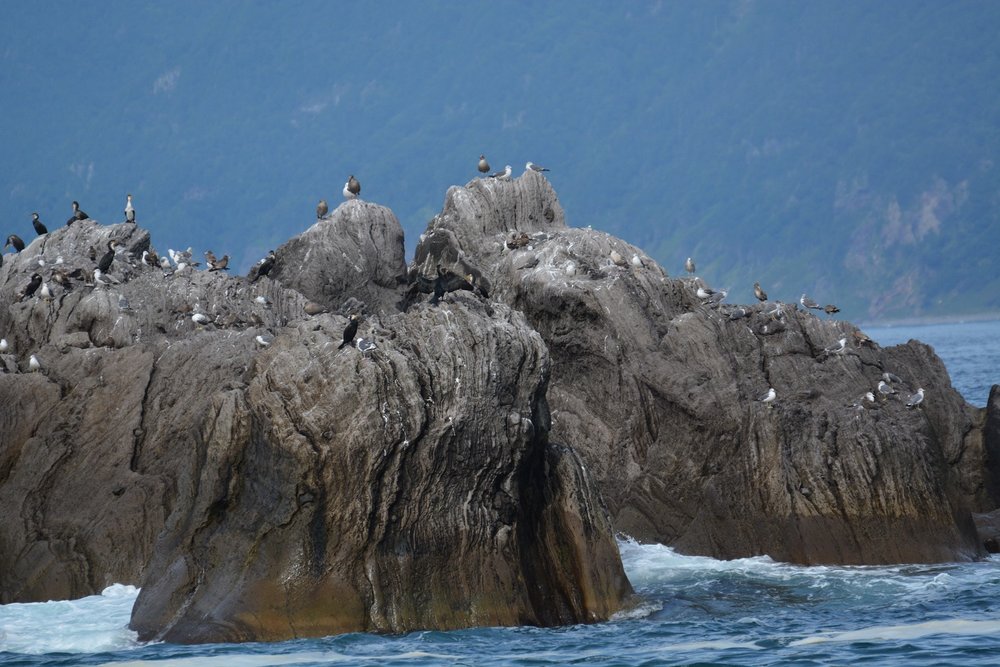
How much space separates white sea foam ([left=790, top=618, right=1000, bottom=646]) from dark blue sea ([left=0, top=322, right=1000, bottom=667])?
18 mm

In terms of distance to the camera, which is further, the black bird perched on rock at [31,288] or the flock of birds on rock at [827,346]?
the black bird perched on rock at [31,288]

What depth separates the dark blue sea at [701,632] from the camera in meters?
18.7

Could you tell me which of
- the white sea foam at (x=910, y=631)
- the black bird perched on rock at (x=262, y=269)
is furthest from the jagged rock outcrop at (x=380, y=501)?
the black bird perched on rock at (x=262, y=269)

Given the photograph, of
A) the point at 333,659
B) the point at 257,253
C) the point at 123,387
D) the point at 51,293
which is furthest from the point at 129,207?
the point at 257,253

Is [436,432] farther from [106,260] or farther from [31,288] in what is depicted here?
Answer: [106,260]

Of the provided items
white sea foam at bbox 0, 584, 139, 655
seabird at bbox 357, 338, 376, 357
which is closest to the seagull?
seabird at bbox 357, 338, 376, 357

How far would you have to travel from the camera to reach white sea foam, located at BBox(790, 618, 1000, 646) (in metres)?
19.6

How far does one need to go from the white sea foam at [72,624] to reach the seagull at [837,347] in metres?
13.8

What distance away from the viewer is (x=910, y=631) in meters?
20.0

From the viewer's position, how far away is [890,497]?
25734 millimetres

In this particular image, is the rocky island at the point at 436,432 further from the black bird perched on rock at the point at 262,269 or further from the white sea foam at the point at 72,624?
the white sea foam at the point at 72,624

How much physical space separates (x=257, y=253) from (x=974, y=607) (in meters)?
177

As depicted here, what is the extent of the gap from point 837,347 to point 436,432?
484 inches

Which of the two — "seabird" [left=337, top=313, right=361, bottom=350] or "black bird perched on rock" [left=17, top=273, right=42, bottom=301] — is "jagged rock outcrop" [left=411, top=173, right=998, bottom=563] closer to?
"seabird" [left=337, top=313, right=361, bottom=350]
